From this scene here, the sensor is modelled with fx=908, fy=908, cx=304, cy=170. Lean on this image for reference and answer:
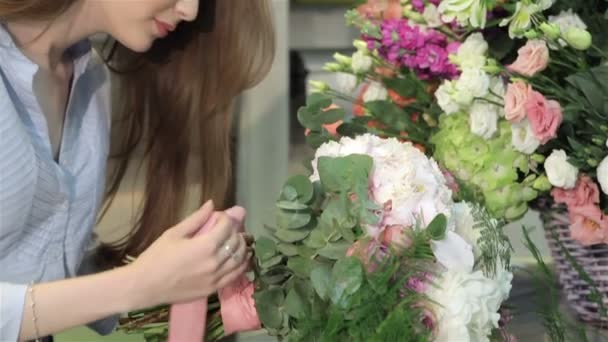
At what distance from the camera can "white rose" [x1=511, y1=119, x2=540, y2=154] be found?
2.73 ft

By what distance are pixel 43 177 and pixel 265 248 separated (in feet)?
1.00

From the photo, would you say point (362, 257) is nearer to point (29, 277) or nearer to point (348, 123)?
point (348, 123)

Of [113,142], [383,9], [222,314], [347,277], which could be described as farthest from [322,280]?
[113,142]

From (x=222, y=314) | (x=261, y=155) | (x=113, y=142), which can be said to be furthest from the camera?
(x=261, y=155)

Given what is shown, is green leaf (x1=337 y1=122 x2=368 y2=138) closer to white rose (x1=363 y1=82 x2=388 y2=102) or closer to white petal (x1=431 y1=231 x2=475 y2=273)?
white rose (x1=363 y1=82 x2=388 y2=102)

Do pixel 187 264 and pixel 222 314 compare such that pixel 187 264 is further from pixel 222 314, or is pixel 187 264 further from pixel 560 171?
pixel 560 171

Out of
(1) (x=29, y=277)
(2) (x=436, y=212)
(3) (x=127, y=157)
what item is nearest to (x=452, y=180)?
(2) (x=436, y=212)

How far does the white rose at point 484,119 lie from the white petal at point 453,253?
23cm

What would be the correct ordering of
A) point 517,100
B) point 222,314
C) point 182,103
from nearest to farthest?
point 222,314, point 517,100, point 182,103

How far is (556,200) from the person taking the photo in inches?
33.8

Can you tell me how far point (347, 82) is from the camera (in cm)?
100

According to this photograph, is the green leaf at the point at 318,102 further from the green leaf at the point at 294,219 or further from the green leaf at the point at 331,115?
the green leaf at the point at 294,219

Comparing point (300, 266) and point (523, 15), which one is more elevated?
point (523, 15)

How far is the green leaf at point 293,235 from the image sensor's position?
67cm
